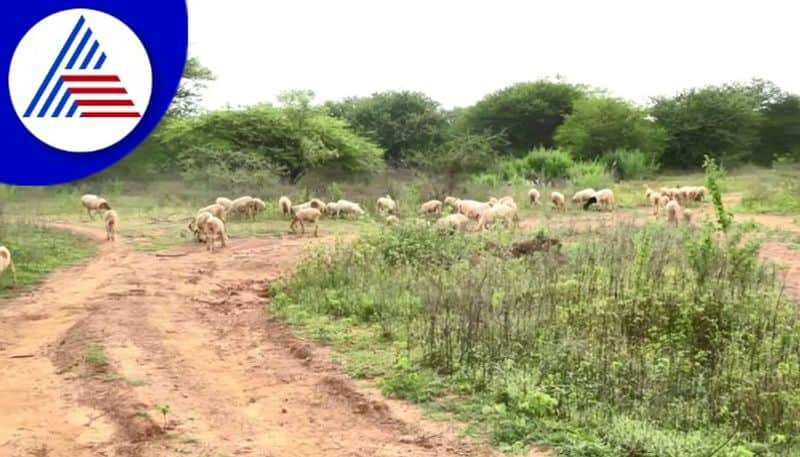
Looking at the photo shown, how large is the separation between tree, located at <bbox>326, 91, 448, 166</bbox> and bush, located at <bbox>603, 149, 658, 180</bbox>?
6803mm

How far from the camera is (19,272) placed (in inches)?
380

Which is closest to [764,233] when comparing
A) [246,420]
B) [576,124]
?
[246,420]

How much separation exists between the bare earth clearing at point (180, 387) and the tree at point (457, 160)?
46.2 feet

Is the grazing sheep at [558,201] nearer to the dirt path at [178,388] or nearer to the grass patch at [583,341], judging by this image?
the grass patch at [583,341]

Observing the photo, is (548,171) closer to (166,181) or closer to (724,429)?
(166,181)

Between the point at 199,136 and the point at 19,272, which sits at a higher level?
the point at 199,136

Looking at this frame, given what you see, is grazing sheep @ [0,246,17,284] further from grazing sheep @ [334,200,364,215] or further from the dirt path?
grazing sheep @ [334,200,364,215]

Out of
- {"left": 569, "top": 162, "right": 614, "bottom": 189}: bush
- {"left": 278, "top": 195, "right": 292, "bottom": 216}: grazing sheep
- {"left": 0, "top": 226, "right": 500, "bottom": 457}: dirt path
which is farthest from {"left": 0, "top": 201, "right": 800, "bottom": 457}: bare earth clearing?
{"left": 569, "top": 162, "right": 614, "bottom": 189}: bush

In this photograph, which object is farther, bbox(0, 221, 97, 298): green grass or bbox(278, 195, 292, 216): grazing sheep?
bbox(278, 195, 292, 216): grazing sheep

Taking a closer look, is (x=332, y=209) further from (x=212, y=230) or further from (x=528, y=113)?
(x=528, y=113)

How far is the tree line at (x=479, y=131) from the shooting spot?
23.3m

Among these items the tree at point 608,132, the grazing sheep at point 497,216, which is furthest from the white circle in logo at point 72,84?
the tree at point 608,132

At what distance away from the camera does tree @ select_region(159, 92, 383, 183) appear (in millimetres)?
23062

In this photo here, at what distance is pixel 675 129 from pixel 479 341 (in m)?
29.1
